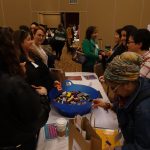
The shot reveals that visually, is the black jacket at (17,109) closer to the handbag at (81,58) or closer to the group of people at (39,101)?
the group of people at (39,101)

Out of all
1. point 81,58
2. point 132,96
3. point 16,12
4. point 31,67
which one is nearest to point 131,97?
point 132,96

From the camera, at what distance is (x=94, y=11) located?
5.53 m

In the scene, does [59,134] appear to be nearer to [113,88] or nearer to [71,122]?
[71,122]

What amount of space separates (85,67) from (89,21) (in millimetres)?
2301

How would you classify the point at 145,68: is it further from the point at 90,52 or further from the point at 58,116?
the point at 90,52

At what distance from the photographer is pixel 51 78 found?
220 cm

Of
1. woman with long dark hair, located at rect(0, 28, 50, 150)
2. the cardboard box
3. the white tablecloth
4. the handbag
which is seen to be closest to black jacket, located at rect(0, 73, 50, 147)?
woman with long dark hair, located at rect(0, 28, 50, 150)

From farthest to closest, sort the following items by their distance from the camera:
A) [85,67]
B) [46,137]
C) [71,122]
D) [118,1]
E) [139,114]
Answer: [118,1]
[85,67]
[46,137]
[71,122]
[139,114]

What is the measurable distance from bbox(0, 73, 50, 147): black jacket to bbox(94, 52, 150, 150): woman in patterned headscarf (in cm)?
39

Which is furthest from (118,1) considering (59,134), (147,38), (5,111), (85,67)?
(5,111)

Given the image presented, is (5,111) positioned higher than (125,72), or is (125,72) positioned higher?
(125,72)

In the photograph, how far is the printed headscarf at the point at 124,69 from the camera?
1029mm

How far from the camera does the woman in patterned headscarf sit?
976mm

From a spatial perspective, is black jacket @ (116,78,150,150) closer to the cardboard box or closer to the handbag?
the cardboard box
